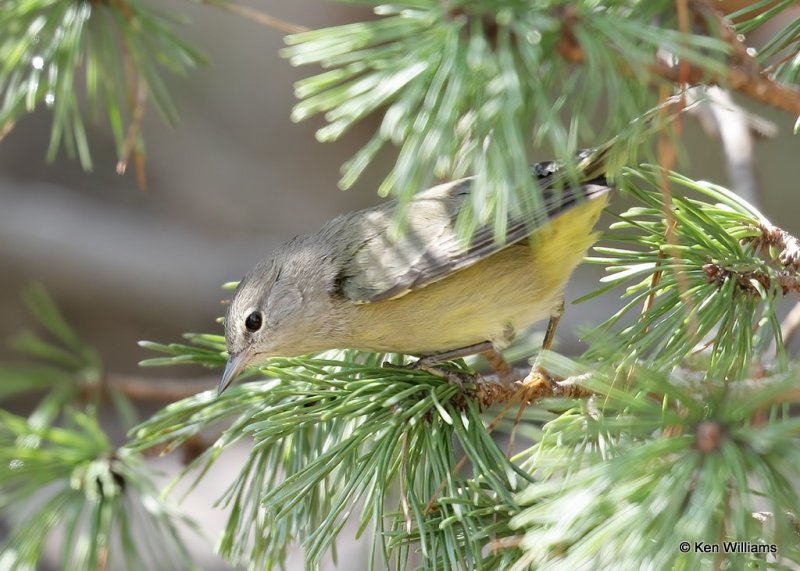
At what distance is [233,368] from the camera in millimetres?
2139

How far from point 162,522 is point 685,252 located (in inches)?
51.3

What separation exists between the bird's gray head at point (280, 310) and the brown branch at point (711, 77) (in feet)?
4.05

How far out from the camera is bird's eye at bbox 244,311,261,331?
2342 millimetres

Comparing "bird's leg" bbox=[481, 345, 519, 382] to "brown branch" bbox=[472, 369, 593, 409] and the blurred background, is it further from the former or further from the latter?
the blurred background

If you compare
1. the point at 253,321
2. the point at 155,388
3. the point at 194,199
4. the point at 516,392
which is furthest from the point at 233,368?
the point at 194,199

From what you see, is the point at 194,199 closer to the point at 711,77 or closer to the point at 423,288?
the point at 423,288

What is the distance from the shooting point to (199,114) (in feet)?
18.0

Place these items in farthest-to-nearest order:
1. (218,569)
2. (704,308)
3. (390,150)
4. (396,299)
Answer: (390,150) < (218,569) < (396,299) < (704,308)

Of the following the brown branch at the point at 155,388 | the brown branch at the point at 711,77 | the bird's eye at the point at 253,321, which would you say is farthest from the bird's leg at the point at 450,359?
the brown branch at the point at 155,388

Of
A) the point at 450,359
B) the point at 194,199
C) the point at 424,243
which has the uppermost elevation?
the point at 194,199

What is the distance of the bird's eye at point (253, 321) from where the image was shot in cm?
234

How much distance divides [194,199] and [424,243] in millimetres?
3760

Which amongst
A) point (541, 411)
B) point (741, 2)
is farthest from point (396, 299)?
point (741, 2)

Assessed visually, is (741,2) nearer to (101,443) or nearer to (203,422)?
(203,422)
